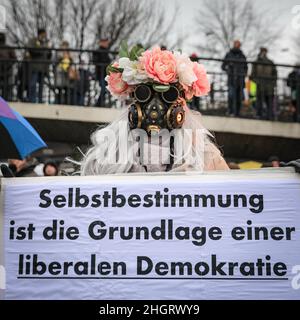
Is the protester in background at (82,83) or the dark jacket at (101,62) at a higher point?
the dark jacket at (101,62)

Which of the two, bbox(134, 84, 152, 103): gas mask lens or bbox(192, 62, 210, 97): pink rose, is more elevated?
bbox(192, 62, 210, 97): pink rose

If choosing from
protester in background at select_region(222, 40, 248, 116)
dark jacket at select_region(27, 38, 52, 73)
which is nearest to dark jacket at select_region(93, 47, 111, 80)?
dark jacket at select_region(27, 38, 52, 73)

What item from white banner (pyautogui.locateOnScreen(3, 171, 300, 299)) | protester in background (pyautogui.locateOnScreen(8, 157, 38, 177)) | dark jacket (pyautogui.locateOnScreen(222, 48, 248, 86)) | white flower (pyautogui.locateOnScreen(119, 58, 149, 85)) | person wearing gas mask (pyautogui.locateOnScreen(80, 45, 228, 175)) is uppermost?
dark jacket (pyautogui.locateOnScreen(222, 48, 248, 86))

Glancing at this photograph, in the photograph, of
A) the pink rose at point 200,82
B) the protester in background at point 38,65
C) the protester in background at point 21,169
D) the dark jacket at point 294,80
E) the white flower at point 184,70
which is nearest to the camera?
the white flower at point 184,70

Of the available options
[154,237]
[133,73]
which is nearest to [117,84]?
[133,73]

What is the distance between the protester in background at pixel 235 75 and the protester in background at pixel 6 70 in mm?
4098

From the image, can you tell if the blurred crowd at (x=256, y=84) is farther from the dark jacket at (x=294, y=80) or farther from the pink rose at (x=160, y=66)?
the pink rose at (x=160, y=66)

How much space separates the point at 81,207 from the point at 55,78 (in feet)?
34.4

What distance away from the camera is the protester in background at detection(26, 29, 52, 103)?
1376 centimetres

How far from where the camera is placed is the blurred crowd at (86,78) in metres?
13.9

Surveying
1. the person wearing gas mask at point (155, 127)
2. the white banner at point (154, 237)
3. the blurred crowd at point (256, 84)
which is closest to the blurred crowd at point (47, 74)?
the blurred crowd at point (256, 84)

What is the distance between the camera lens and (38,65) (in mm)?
13875

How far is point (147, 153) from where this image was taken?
4336 mm

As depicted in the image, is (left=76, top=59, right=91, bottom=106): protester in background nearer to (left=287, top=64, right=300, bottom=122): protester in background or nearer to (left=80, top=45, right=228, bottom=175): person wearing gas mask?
(left=287, top=64, right=300, bottom=122): protester in background
